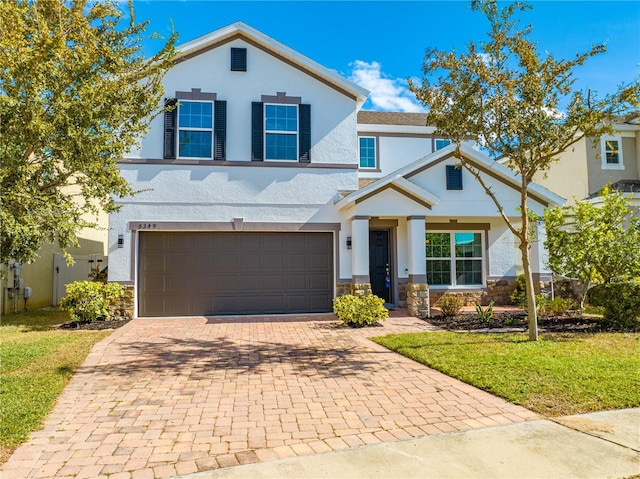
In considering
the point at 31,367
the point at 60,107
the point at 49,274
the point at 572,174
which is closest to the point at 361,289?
the point at 31,367

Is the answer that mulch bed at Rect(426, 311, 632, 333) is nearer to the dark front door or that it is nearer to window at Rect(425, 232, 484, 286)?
the dark front door

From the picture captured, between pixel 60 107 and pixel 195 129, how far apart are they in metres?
7.62

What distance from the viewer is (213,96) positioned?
1305 centimetres

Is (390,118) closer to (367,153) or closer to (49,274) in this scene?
(367,153)

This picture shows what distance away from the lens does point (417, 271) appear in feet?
40.5

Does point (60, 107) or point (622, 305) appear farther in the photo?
point (622, 305)

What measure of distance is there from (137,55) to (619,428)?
7922 mm

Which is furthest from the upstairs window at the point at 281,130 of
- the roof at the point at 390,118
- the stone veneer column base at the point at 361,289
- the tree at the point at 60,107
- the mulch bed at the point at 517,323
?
the tree at the point at 60,107

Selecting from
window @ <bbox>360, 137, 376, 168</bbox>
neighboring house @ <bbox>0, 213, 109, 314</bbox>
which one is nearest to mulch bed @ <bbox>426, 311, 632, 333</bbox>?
window @ <bbox>360, 137, 376, 168</bbox>

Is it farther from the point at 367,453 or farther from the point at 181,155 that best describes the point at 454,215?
the point at 367,453

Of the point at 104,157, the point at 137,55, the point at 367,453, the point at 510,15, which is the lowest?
the point at 367,453

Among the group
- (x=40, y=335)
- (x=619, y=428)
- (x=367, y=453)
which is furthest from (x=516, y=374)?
(x=40, y=335)

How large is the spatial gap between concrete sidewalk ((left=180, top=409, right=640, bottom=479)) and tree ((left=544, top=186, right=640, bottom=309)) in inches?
263

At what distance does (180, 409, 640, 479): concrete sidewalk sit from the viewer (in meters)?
3.61
